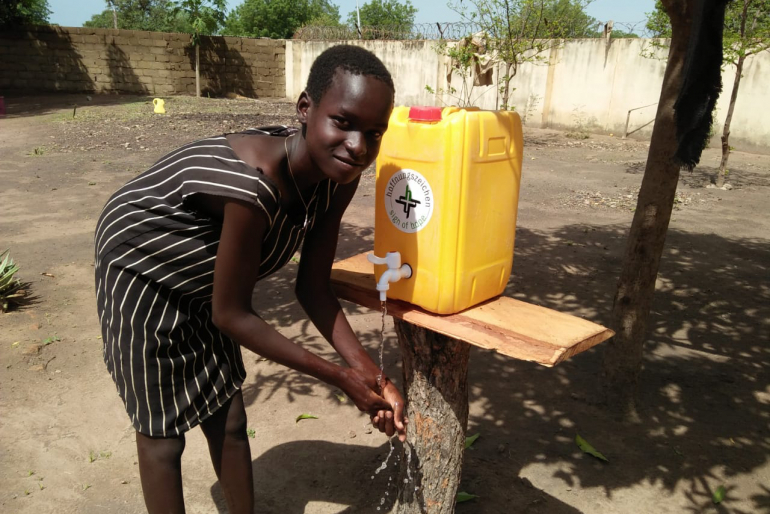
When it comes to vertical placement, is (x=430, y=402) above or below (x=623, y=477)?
above

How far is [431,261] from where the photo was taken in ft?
5.59

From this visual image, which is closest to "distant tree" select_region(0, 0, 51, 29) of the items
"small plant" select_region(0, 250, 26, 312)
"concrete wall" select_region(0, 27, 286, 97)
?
"concrete wall" select_region(0, 27, 286, 97)

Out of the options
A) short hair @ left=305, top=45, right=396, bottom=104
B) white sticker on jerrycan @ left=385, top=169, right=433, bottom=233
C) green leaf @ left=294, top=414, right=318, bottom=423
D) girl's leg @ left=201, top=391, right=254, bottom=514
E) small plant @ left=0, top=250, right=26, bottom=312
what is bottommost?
green leaf @ left=294, top=414, right=318, bottom=423

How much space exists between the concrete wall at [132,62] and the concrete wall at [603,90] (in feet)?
21.1

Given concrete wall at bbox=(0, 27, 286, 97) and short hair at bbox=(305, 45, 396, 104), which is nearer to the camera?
short hair at bbox=(305, 45, 396, 104)

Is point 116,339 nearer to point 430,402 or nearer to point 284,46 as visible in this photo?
point 430,402

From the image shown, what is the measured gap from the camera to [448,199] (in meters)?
1.62

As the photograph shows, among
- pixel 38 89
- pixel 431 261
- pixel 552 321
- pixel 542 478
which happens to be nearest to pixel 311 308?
pixel 431 261

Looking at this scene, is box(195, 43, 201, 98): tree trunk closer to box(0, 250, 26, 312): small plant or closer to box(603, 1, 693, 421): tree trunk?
box(0, 250, 26, 312): small plant

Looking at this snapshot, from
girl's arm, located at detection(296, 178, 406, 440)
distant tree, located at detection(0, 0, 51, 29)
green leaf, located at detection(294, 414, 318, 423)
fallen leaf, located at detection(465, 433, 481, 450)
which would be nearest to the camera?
girl's arm, located at detection(296, 178, 406, 440)

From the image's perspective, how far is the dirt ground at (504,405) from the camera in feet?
8.40

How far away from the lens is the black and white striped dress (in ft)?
4.93

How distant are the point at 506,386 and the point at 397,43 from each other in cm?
1572

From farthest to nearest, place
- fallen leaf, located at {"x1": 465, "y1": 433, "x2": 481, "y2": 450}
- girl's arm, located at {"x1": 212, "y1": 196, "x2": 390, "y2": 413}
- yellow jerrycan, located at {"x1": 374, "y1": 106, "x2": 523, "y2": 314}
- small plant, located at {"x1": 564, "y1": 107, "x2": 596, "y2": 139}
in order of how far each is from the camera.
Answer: small plant, located at {"x1": 564, "y1": 107, "x2": 596, "y2": 139} < fallen leaf, located at {"x1": 465, "y1": 433, "x2": 481, "y2": 450} < yellow jerrycan, located at {"x1": 374, "y1": 106, "x2": 523, "y2": 314} < girl's arm, located at {"x1": 212, "y1": 196, "x2": 390, "y2": 413}
